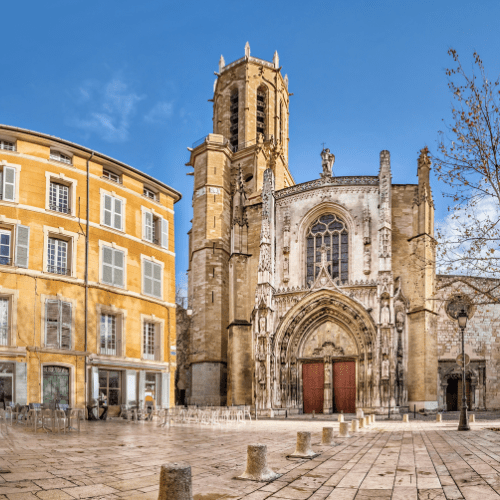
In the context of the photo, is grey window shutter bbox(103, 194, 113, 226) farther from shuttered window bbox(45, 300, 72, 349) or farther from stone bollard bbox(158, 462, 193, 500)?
stone bollard bbox(158, 462, 193, 500)

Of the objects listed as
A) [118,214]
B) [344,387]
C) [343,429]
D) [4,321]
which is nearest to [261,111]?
[344,387]

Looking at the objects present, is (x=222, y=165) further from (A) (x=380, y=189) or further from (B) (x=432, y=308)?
(B) (x=432, y=308)

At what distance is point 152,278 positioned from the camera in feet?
73.2

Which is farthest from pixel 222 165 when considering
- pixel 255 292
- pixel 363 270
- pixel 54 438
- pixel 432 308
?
pixel 54 438

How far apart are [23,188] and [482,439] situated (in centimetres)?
1531

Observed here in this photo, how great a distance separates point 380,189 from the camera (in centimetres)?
2888

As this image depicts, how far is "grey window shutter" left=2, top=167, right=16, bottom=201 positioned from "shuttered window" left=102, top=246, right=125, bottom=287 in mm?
3627

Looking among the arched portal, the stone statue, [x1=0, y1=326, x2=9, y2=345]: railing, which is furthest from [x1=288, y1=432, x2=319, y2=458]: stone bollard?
the stone statue

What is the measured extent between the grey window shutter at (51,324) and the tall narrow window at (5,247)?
5.91 feet

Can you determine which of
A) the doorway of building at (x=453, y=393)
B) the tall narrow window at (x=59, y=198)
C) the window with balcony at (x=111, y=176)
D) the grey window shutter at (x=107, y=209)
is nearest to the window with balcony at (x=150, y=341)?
the grey window shutter at (x=107, y=209)

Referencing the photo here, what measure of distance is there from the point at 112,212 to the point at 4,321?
5654 mm

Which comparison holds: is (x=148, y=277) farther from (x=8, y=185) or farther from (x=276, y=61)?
(x=276, y=61)

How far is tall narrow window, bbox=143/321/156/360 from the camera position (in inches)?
853

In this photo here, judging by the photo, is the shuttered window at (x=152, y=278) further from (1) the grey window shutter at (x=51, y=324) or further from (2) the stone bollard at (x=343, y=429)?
(2) the stone bollard at (x=343, y=429)
